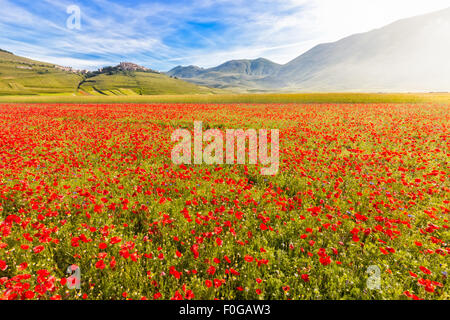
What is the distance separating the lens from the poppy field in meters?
3.23

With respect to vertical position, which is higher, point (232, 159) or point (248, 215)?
point (232, 159)

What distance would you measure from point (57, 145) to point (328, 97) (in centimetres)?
4306

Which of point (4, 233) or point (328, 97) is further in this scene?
point (328, 97)

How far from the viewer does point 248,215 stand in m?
5.05

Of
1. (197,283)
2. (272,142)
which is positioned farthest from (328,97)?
(197,283)

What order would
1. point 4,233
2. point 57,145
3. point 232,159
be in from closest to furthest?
point 4,233
point 232,159
point 57,145

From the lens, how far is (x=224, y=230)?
4.60 meters

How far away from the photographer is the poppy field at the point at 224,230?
323 centimetres
